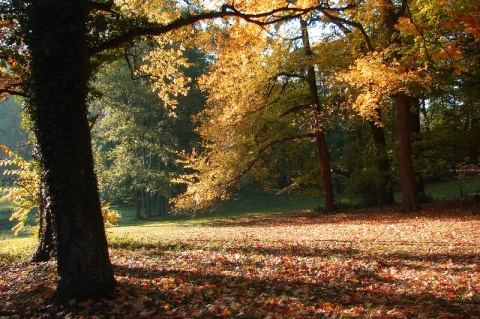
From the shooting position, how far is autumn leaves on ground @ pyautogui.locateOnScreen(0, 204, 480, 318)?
16.0ft

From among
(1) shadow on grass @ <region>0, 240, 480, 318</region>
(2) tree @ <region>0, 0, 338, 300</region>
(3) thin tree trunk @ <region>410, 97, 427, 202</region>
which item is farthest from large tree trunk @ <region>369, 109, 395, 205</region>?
(2) tree @ <region>0, 0, 338, 300</region>

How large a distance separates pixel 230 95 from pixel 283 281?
511 inches

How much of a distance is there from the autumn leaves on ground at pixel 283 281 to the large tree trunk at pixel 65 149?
39cm

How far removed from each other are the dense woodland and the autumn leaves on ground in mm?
783

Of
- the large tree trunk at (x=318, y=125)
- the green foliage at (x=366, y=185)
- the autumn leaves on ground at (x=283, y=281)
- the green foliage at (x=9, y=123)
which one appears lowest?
the autumn leaves on ground at (x=283, y=281)

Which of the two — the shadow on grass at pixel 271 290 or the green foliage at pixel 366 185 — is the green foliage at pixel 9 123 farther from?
the shadow on grass at pixel 271 290

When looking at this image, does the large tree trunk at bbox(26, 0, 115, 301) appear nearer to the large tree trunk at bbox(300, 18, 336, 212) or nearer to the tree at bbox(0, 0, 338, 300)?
the tree at bbox(0, 0, 338, 300)

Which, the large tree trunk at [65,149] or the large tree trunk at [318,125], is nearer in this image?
the large tree trunk at [65,149]

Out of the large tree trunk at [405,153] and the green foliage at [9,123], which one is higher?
the green foliage at [9,123]

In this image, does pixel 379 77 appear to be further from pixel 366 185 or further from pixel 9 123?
pixel 9 123

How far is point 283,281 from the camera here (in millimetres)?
6211

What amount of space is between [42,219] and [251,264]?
4.97 metres

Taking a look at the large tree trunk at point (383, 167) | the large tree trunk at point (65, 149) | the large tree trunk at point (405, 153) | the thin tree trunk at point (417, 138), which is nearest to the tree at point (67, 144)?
the large tree trunk at point (65, 149)

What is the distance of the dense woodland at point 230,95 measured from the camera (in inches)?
210
